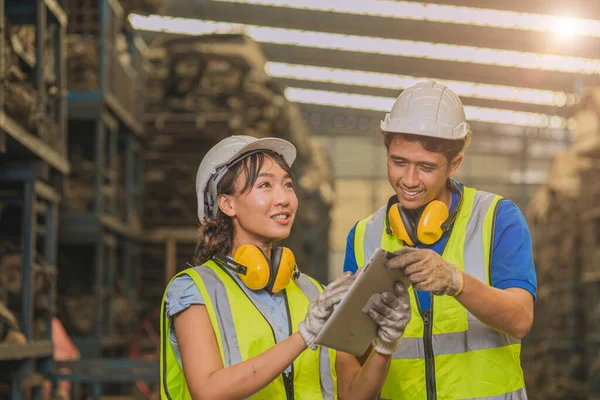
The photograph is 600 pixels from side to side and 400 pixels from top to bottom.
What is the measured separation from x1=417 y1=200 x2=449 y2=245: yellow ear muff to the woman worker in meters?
0.39

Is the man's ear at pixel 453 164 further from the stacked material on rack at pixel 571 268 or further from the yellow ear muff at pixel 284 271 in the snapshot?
the stacked material on rack at pixel 571 268

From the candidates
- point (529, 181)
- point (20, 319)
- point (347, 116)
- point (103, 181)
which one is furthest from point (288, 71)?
point (20, 319)

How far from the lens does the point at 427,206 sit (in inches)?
118

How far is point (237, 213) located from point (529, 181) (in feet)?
91.9

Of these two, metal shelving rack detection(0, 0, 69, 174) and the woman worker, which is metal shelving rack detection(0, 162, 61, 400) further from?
the woman worker

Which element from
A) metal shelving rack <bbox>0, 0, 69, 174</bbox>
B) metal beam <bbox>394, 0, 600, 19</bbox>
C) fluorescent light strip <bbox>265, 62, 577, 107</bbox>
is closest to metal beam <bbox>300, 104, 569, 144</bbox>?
fluorescent light strip <bbox>265, 62, 577, 107</bbox>

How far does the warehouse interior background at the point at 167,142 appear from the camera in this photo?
730cm

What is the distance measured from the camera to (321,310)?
8.08 ft

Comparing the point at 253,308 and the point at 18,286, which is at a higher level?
the point at 253,308

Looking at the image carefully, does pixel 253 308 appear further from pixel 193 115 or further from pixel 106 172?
pixel 193 115

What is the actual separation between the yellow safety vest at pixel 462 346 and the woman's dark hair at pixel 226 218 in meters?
0.66

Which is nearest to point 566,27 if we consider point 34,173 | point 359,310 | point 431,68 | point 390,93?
point 431,68

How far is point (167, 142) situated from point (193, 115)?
1.76 feet

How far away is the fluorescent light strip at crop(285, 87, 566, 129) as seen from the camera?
26.4 meters
